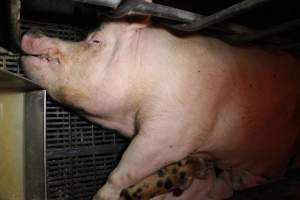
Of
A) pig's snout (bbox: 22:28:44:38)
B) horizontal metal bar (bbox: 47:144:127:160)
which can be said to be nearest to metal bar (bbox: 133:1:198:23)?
pig's snout (bbox: 22:28:44:38)

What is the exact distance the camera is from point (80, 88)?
1.57 m

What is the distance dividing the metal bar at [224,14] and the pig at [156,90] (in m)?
0.20

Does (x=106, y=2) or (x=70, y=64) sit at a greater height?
(x=106, y=2)

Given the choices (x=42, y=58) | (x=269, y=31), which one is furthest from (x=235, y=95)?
(x=42, y=58)

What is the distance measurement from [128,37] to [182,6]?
62 centimetres

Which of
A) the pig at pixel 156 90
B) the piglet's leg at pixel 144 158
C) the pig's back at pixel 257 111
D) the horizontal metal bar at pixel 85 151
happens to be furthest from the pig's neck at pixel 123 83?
the pig's back at pixel 257 111

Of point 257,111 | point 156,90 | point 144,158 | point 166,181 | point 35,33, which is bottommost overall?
point 166,181

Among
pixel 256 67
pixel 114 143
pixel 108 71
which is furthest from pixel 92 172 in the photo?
pixel 256 67

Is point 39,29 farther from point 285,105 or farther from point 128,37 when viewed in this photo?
point 285,105

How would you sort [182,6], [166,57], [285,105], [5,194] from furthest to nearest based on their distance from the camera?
[182,6], [285,105], [166,57], [5,194]

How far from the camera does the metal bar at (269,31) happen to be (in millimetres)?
1534

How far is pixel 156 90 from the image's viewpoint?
5.24 feet

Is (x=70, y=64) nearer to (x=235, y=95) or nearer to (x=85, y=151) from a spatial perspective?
(x=85, y=151)

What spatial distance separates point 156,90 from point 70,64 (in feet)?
1.24
